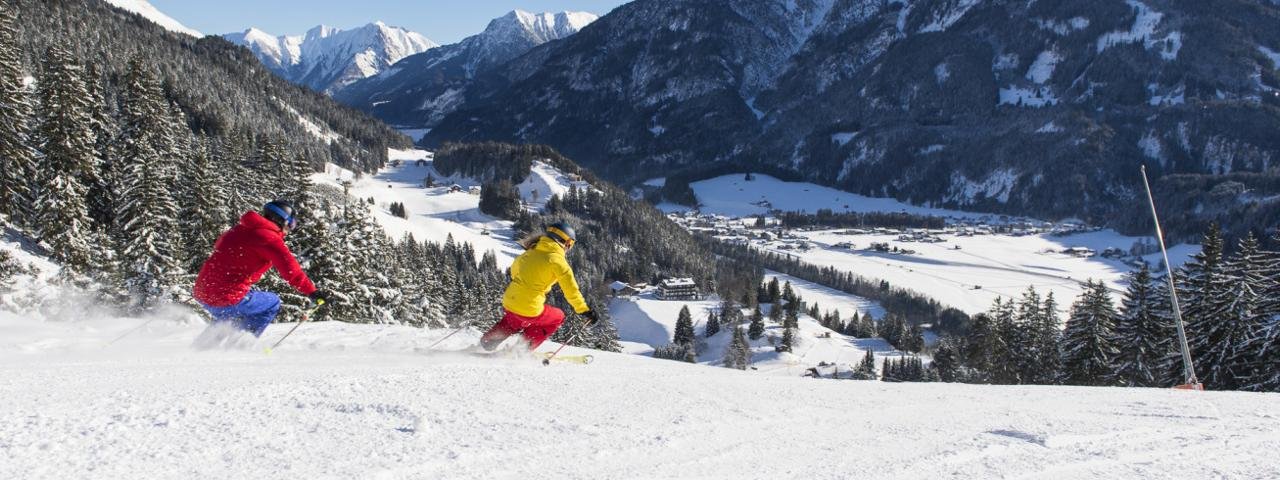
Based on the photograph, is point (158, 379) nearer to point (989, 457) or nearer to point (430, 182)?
point (989, 457)

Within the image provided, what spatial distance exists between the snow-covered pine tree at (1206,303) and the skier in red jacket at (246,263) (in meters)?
30.0

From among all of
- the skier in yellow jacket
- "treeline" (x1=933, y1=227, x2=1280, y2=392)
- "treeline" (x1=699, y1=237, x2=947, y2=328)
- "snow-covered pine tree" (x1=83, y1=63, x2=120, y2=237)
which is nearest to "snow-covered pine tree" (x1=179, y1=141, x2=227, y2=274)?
"snow-covered pine tree" (x1=83, y1=63, x2=120, y2=237)

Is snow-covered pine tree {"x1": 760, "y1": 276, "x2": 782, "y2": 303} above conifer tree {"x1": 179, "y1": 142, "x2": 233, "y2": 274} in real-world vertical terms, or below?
below

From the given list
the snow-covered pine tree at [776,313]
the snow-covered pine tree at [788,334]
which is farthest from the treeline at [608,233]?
the snow-covered pine tree at [788,334]

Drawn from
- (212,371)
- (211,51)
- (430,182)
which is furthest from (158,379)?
(211,51)

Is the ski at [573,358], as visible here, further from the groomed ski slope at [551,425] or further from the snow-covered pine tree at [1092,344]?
the snow-covered pine tree at [1092,344]

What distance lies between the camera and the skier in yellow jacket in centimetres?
920

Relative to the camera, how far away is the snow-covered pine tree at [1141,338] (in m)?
27.0

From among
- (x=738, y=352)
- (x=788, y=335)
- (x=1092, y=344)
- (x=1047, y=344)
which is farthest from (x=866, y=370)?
(x=1092, y=344)

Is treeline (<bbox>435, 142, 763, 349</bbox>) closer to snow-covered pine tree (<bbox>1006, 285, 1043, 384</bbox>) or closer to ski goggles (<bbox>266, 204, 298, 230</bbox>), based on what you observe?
snow-covered pine tree (<bbox>1006, 285, 1043, 384</bbox>)

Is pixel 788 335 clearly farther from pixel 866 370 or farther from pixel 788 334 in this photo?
pixel 866 370

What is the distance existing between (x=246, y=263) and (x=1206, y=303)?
104ft

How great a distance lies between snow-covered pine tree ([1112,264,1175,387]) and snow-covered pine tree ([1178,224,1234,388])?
1629 millimetres

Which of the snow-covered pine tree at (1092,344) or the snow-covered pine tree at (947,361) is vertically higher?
the snow-covered pine tree at (1092,344)
